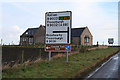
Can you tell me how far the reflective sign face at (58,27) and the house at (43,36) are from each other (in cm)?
4335

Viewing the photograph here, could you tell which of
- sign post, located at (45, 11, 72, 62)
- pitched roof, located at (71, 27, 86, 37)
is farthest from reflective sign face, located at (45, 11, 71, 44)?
pitched roof, located at (71, 27, 86, 37)

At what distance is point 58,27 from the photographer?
54.3ft

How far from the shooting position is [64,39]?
54.4ft

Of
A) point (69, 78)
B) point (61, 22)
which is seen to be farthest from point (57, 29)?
point (69, 78)

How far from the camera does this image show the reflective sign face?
53.9 ft

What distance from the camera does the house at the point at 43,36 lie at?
2386 inches

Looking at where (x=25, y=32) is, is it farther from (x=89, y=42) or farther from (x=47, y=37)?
(x=47, y=37)

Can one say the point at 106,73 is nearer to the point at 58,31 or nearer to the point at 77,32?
the point at 58,31

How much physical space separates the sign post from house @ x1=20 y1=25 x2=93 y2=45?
1707 inches

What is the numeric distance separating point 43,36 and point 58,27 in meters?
46.0

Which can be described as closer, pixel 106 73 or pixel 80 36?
pixel 106 73

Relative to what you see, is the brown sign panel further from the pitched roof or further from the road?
the pitched roof

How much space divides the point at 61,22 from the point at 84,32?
4660 cm

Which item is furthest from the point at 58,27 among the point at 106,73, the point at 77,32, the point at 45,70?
the point at 77,32
